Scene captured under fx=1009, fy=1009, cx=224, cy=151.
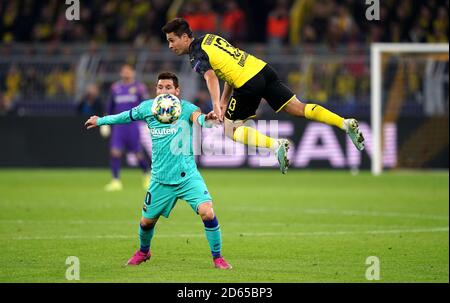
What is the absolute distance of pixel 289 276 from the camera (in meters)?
9.92

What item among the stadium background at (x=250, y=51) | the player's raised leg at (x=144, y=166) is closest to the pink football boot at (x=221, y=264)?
the player's raised leg at (x=144, y=166)

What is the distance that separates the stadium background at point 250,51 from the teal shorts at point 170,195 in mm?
14919

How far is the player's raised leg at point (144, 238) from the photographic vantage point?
10.6 meters

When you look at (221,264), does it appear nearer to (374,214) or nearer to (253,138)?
(253,138)

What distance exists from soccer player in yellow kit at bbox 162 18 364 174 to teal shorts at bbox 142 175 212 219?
3.13 feet

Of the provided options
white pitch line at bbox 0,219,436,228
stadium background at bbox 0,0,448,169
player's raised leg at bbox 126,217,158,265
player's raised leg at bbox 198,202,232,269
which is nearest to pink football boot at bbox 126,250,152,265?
player's raised leg at bbox 126,217,158,265

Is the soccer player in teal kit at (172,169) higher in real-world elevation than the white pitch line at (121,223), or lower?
higher

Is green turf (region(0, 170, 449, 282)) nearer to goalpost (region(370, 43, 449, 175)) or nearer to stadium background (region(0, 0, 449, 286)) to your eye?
stadium background (region(0, 0, 449, 286))

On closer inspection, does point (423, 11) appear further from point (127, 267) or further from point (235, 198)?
point (127, 267)

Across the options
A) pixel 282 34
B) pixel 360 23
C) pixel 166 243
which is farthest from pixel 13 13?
pixel 166 243

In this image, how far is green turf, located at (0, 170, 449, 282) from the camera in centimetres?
1025

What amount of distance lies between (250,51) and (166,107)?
1607cm

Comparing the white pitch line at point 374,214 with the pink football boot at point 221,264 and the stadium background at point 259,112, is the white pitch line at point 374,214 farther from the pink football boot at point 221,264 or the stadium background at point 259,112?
the pink football boot at point 221,264
